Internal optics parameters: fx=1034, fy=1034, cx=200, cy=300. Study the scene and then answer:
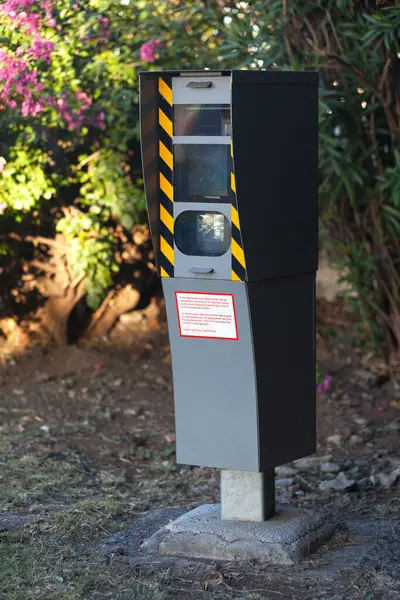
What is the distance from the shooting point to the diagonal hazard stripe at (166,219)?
4301 mm

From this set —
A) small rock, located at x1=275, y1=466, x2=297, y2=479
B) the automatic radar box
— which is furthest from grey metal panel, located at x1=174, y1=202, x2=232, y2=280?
small rock, located at x1=275, y1=466, x2=297, y2=479

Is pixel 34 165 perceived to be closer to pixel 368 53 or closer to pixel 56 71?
pixel 56 71

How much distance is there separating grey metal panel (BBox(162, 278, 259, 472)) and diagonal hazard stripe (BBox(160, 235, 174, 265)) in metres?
0.10

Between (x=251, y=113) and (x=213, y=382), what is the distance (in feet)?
3.71

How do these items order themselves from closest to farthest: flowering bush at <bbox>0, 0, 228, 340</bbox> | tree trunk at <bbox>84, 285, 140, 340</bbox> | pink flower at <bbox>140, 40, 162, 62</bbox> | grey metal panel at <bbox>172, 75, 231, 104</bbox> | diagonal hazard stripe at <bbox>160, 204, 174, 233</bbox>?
grey metal panel at <bbox>172, 75, 231, 104</bbox> → diagonal hazard stripe at <bbox>160, 204, 174, 233</bbox> → flowering bush at <bbox>0, 0, 228, 340</bbox> → pink flower at <bbox>140, 40, 162, 62</bbox> → tree trunk at <bbox>84, 285, 140, 340</bbox>

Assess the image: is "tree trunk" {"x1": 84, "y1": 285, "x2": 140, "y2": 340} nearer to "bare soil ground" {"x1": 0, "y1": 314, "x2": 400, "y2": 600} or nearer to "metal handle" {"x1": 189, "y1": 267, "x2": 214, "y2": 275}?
"bare soil ground" {"x1": 0, "y1": 314, "x2": 400, "y2": 600}

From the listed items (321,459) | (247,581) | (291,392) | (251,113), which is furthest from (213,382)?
(321,459)

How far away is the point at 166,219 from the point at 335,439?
2640 mm

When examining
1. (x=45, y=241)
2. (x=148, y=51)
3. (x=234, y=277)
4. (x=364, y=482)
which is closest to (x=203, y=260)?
(x=234, y=277)

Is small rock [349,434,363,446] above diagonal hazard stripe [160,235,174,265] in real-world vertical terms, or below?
below

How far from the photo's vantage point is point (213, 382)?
14.3 feet

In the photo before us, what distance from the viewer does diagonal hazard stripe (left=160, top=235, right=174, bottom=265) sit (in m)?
4.31

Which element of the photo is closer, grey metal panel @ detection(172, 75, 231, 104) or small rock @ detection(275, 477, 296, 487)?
grey metal panel @ detection(172, 75, 231, 104)

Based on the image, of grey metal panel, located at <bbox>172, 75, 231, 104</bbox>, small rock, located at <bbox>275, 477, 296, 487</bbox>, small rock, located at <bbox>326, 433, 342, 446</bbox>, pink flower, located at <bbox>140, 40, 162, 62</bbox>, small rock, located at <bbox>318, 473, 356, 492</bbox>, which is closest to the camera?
grey metal panel, located at <bbox>172, 75, 231, 104</bbox>
